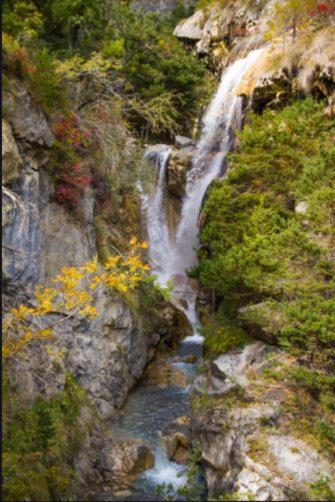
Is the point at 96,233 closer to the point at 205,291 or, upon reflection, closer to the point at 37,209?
the point at 37,209

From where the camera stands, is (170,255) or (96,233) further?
(170,255)

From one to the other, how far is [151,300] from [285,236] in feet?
26.0

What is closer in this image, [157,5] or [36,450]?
[36,450]

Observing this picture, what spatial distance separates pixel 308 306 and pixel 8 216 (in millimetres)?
7290

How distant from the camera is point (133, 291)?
16594 mm

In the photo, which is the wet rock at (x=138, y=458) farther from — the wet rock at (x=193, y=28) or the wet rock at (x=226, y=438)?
the wet rock at (x=193, y=28)

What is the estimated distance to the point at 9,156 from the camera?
10305mm

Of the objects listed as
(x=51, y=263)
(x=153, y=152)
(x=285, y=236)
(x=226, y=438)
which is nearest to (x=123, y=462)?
(x=226, y=438)

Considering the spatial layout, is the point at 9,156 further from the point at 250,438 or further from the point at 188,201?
the point at 188,201

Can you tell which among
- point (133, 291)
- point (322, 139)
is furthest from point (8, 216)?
point (322, 139)

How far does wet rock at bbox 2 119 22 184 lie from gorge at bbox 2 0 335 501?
38mm

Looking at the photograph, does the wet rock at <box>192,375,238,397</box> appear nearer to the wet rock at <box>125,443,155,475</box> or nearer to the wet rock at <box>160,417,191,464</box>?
the wet rock at <box>160,417,191,464</box>

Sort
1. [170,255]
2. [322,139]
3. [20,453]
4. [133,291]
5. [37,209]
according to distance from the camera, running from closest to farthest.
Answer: [20,453]
[37,209]
[322,139]
[133,291]
[170,255]

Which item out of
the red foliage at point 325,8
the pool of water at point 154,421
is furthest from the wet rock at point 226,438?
the red foliage at point 325,8
